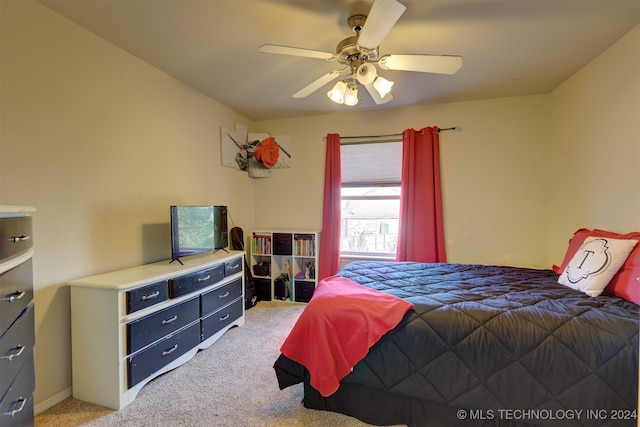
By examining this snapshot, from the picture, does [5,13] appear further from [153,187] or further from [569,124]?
[569,124]

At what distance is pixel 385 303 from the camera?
1.56m

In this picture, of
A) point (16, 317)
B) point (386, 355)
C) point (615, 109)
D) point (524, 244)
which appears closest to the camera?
point (16, 317)

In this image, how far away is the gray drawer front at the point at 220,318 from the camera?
2283 mm

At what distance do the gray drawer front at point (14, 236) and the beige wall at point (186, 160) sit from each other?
0.67m

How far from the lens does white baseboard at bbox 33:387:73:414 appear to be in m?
1.60

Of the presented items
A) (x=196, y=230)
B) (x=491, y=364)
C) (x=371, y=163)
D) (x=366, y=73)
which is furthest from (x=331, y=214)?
(x=491, y=364)

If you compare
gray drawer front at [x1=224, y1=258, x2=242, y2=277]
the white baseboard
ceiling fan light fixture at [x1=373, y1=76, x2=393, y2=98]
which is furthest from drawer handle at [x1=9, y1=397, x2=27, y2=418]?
ceiling fan light fixture at [x1=373, y1=76, x2=393, y2=98]

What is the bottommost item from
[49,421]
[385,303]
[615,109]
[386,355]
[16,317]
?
[49,421]

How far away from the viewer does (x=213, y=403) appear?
167 centimetres

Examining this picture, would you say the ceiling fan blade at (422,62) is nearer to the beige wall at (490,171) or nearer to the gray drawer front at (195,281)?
the beige wall at (490,171)

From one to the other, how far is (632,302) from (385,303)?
138 centimetres

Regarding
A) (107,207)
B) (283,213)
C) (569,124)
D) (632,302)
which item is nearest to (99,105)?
(107,207)

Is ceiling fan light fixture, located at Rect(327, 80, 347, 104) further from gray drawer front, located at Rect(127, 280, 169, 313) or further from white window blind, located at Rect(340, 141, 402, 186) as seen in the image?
gray drawer front, located at Rect(127, 280, 169, 313)

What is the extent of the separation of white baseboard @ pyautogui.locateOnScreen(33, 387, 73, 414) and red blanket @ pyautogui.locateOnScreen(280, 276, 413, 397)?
1.46 m
